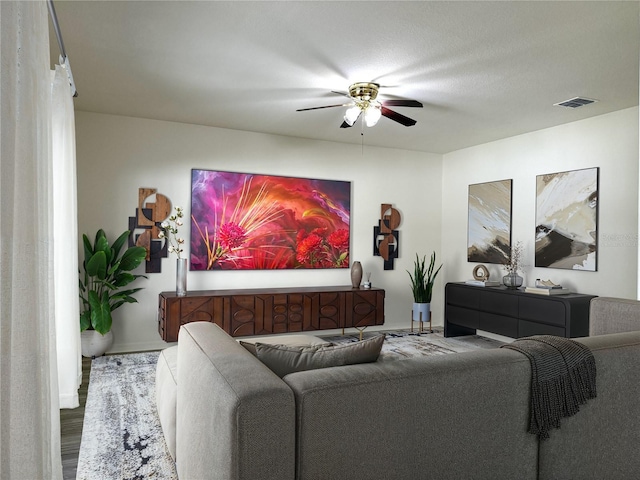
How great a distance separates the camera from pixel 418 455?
1.50 meters

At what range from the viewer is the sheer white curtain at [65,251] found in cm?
319

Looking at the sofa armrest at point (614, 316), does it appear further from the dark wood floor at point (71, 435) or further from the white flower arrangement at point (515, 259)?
the dark wood floor at point (71, 435)

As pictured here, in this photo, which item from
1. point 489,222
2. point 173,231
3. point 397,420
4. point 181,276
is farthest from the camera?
point 489,222

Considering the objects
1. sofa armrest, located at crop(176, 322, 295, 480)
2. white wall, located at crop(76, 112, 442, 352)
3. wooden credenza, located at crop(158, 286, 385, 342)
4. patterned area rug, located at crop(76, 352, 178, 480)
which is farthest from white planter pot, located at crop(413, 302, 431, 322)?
sofa armrest, located at crop(176, 322, 295, 480)

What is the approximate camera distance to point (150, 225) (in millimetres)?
5059

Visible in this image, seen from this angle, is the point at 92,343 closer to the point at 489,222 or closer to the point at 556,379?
the point at 556,379

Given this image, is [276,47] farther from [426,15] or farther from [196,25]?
[426,15]

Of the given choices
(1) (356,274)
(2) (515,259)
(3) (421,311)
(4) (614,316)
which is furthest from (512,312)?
(4) (614,316)

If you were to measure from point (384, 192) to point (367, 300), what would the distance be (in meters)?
1.59

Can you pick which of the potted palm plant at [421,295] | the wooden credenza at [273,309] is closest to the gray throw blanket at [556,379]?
the wooden credenza at [273,309]

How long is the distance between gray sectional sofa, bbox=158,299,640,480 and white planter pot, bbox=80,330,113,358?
303 centimetres

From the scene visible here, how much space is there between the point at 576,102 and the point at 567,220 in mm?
1270

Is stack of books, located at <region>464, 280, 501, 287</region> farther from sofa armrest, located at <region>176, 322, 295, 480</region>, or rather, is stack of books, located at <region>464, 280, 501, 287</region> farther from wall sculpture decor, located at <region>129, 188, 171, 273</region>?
sofa armrest, located at <region>176, 322, 295, 480</region>

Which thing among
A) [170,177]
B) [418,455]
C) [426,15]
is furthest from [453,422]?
[170,177]
